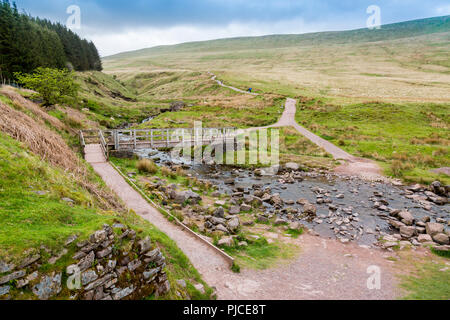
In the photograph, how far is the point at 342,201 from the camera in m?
20.1

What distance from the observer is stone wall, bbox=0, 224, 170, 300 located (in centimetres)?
537

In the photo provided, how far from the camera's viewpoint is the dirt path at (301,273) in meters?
9.69

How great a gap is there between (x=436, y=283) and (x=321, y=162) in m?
19.8

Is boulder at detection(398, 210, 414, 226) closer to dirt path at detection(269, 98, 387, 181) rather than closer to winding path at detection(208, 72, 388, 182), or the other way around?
winding path at detection(208, 72, 388, 182)

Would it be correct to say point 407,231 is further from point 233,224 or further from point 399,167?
point 399,167

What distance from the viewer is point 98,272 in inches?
250

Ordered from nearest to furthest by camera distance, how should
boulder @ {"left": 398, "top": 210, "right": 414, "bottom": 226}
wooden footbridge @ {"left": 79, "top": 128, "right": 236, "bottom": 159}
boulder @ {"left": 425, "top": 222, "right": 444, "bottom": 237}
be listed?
boulder @ {"left": 425, "top": 222, "right": 444, "bottom": 237} < boulder @ {"left": 398, "top": 210, "right": 414, "bottom": 226} < wooden footbridge @ {"left": 79, "top": 128, "right": 236, "bottom": 159}

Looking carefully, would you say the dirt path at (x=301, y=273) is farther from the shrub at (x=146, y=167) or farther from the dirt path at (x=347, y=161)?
the dirt path at (x=347, y=161)

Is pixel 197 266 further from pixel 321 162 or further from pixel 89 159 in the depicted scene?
pixel 321 162

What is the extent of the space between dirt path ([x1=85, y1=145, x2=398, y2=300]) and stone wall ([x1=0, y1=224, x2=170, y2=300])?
323 cm

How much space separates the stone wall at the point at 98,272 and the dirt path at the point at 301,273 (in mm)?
3235

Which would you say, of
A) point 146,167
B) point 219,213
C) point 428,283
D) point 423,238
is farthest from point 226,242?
point 146,167

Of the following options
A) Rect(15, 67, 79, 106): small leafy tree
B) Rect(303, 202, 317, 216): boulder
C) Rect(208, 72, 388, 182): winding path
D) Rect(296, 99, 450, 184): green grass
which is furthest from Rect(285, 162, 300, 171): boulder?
Rect(15, 67, 79, 106): small leafy tree

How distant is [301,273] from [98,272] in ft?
27.9
